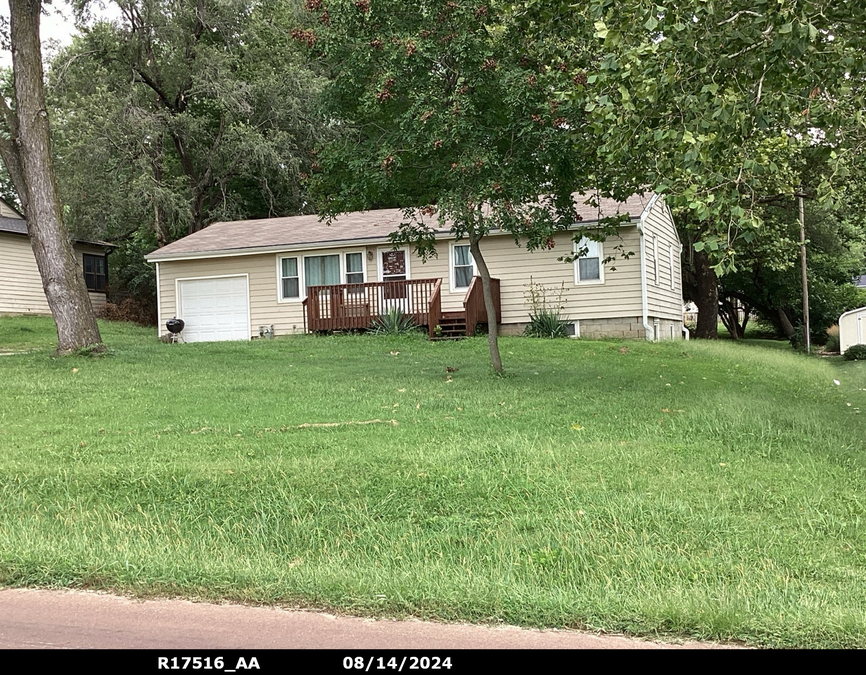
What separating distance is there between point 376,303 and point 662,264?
9.48 meters

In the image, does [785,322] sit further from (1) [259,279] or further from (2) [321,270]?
(1) [259,279]

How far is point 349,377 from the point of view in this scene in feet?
43.1

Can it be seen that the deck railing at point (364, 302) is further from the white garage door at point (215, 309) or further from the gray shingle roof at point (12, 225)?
the gray shingle roof at point (12, 225)

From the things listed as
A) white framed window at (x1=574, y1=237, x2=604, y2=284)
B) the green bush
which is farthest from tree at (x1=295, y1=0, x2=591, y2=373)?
white framed window at (x1=574, y1=237, x2=604, y2=284)

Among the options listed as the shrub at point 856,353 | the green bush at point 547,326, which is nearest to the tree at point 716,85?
the green bush at point 547,326

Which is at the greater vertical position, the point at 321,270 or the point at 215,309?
the point at 321,270

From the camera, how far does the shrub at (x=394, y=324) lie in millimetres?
20844

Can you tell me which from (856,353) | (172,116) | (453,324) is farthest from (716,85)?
(172,116)

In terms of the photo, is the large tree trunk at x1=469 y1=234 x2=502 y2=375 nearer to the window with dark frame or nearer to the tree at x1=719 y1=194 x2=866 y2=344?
the window with dark frame

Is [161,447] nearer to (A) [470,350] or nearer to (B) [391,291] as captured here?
(A) [470,350]

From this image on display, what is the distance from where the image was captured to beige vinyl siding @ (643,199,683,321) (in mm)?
22016

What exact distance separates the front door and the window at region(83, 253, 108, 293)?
598 inches

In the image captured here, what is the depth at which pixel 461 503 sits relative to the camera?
5.80m
